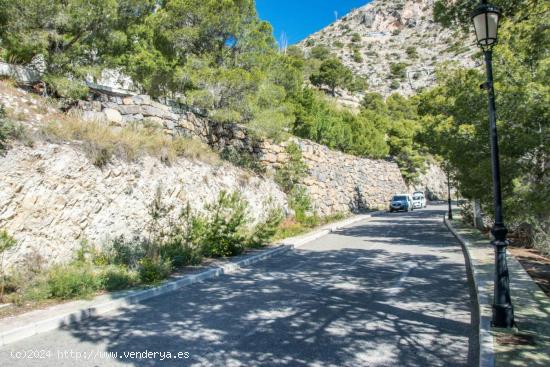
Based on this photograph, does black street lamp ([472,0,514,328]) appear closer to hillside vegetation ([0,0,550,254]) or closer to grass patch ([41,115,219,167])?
hillside vegetation ([0,0,550,254])

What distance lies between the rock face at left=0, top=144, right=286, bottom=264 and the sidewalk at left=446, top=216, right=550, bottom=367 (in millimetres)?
8716

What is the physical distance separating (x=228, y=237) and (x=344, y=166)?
2227 cm

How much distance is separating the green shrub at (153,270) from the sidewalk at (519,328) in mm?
6546

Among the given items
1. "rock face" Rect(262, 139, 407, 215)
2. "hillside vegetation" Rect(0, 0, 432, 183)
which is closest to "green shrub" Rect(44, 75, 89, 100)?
"hillside vegetation" Rect(0, 0, 432, 183)

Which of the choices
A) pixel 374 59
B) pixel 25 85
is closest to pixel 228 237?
pixel 25 85

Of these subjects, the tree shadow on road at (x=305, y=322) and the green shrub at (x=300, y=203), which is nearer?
the tree shadow on road at (x=305, y=322)

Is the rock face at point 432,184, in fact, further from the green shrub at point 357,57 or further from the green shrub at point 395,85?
the green shrub at point 357,57

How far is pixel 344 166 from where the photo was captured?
3328 centimetres

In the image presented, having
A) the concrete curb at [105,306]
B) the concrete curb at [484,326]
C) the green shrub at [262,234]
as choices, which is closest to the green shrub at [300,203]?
the green shrub at [262,234]

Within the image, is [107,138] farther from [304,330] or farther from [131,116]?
[304,330]

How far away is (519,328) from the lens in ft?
17.5

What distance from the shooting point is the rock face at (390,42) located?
84188mm

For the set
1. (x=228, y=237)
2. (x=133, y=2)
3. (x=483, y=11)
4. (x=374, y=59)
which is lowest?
(x=228, y=237)

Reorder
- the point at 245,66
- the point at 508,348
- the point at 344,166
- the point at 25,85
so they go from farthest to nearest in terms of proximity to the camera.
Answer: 1. the point at 344,166
2. the point at 245,66
3. the point at 25,85
4. the point at 508,348
